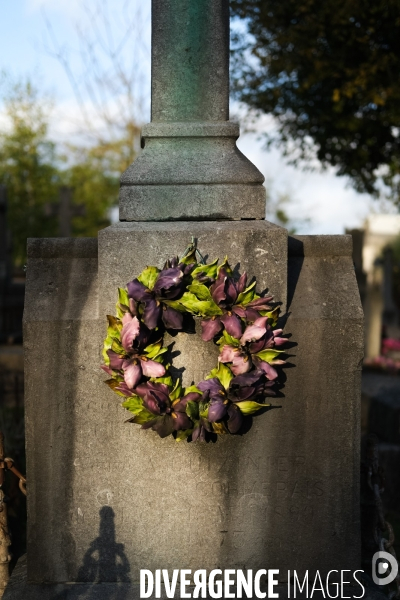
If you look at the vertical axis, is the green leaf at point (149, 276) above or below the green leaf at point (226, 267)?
below

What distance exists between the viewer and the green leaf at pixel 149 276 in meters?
3.12

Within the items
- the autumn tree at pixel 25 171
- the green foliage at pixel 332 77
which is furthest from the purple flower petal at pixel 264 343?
the autumn tree at pixel 25 171

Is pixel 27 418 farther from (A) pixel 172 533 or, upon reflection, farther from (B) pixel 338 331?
(B) pixel 338 331

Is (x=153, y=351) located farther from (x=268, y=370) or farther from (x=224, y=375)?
(x=268, y=370)

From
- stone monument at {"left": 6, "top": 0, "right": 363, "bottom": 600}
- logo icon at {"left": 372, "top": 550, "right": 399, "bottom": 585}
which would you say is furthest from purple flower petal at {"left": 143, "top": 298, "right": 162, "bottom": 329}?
logo icon at {"left": 372, "top": 550, "right": 399, "bottom": 585}

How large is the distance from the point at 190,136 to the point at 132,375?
43.5 inches

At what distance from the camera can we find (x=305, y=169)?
10.8 m

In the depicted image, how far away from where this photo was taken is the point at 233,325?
3.07 m

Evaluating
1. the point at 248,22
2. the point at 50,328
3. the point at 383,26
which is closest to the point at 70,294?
the point at 50,328

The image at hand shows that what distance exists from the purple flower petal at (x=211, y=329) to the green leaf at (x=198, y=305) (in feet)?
0.11

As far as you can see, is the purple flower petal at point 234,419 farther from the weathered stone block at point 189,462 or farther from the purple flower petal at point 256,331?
the purple flower petal at point 256,331

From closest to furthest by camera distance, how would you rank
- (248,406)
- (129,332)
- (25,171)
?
(129,332), (248,406), (25,171)

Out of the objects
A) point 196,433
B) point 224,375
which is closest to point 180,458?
point 196,433

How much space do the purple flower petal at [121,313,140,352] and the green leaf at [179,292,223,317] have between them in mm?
204
